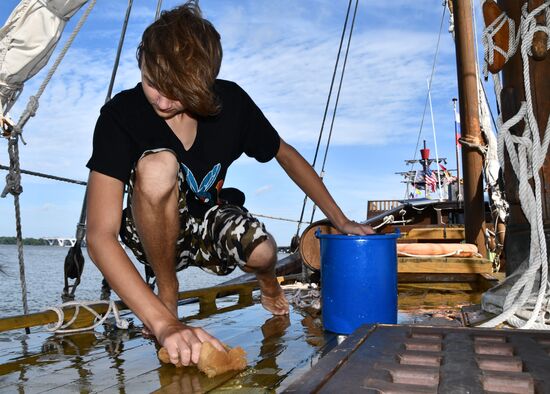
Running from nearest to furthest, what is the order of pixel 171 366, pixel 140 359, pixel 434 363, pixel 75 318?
pixel 434 363, pixel 171 366, pixel 140 359, pixel 75 318

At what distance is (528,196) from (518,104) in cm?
52

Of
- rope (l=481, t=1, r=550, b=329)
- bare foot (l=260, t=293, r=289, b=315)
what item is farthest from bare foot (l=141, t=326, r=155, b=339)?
rope (l=481, t=1, r=550, b=329)

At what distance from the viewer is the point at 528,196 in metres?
2.21

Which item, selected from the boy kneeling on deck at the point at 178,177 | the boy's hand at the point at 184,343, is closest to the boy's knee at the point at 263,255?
the boy kneeling on deck at the point at 178,177

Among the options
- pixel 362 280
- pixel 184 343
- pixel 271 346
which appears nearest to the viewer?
pixel 184 343

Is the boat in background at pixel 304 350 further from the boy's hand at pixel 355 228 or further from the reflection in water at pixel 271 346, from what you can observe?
the boy's hand at pixel 355 228

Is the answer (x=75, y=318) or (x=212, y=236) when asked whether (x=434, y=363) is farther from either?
(x=75, y=318)

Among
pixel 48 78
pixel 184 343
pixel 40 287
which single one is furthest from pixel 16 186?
pixel 40 287

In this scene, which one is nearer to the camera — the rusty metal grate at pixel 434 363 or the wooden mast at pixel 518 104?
Result: the rusty metal grate at pixel 434 363

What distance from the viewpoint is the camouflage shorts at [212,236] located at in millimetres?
2293

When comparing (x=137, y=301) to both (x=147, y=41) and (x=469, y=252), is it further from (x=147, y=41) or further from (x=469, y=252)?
(x=469, y=252)

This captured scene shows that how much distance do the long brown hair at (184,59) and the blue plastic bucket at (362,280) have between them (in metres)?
0.78

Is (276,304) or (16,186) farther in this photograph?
(16,186)

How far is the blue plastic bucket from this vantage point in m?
2.19
